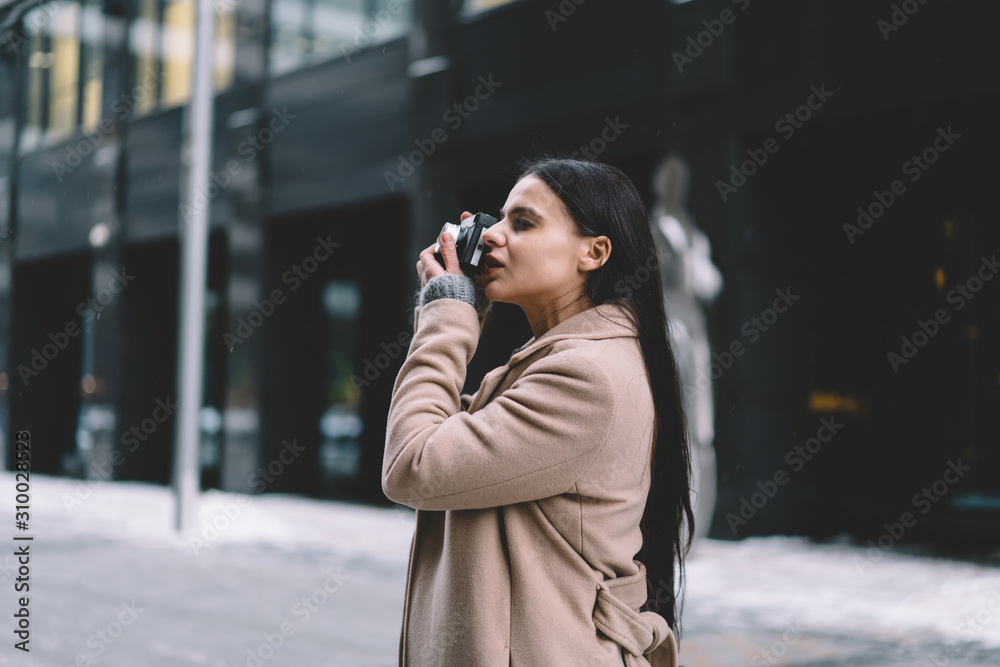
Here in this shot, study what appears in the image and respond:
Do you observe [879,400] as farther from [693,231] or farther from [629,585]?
[629,585]

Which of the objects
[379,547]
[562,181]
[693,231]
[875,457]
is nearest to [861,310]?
[875,457]

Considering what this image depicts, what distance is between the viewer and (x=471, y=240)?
182 cm

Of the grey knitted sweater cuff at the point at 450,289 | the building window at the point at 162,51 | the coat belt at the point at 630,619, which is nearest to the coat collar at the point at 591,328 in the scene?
the grey knitted sweater cuff at the point at 450,289

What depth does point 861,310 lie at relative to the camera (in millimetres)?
10430

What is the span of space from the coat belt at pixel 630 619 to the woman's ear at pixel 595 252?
0.54m

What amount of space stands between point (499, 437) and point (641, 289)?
0.46m

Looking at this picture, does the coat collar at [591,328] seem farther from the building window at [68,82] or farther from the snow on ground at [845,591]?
the building window at [68,82]

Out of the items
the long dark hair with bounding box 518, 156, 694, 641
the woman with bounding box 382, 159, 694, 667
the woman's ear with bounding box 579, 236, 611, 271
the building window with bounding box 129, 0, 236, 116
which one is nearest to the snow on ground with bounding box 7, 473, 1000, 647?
the long dark hair with bounding box 518, 156, 694, 641

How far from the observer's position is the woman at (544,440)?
164 cm

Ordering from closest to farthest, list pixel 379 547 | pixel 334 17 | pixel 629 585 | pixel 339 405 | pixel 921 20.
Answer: pixel 629 585 < pixel 921 20 < pixel 379 547 < pixel 334 17 < pixel 339 405

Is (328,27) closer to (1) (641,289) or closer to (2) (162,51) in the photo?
(2) (162,51)

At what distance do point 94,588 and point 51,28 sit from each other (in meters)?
9.64

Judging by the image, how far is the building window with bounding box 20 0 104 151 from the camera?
1531 centimetres

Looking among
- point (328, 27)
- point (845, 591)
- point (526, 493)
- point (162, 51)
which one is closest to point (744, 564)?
point (845, 591)
